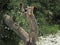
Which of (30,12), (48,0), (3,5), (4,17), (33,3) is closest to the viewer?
(30,12)

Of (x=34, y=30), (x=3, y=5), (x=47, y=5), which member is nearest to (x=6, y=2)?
(x=3, y=5)

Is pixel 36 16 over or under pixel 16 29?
under

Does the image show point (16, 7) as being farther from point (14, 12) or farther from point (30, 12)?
point (30, 12)

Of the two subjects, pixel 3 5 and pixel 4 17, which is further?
pixel 3 5

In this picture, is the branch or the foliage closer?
the branch

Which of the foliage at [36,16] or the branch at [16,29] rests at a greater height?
the branch at [16,29]

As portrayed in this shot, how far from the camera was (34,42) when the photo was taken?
18.1 feet

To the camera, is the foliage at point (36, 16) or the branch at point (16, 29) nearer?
the branch at point (16, 29)

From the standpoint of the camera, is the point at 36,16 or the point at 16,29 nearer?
the point at 16,29

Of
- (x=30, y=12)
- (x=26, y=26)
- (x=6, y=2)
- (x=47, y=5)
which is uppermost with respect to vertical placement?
→ (x=30, y=12)

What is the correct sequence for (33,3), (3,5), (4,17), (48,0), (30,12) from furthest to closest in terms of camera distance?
(48,0)
(33,3)
(3,5)
(4,17)
(30,12)

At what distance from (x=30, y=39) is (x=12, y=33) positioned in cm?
176

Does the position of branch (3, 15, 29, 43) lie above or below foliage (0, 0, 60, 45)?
above

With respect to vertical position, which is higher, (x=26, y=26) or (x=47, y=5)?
(x=26, y=26)
